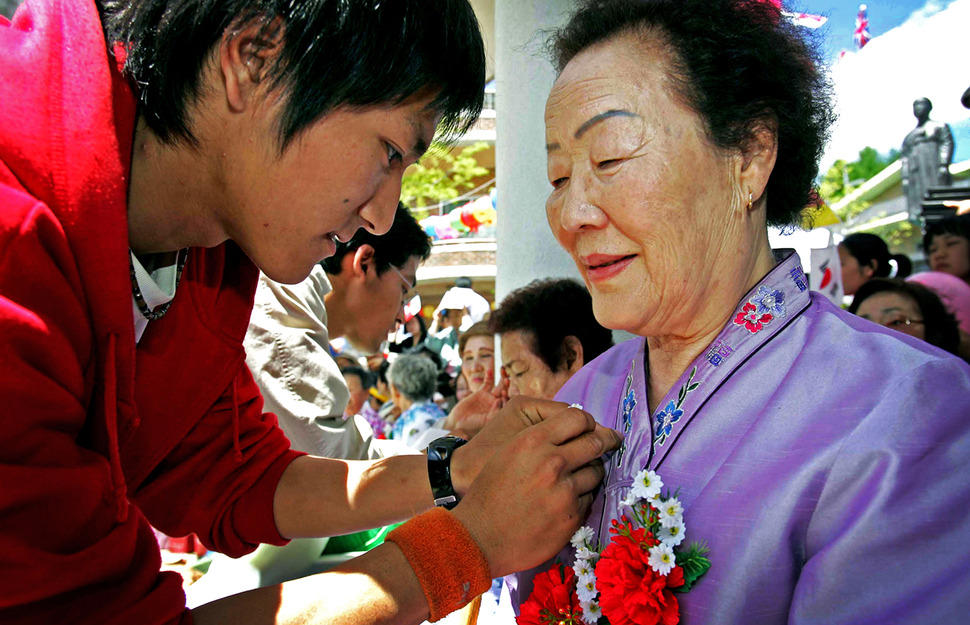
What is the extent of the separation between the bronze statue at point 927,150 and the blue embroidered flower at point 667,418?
344 inches

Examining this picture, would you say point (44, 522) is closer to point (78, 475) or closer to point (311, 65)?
point (78, 475)

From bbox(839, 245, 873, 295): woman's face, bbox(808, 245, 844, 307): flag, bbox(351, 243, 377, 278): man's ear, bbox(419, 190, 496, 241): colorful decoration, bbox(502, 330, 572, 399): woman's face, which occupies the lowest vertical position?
bbox(419, 190, 496, 241): colorful decoration

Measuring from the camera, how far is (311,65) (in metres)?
1.49

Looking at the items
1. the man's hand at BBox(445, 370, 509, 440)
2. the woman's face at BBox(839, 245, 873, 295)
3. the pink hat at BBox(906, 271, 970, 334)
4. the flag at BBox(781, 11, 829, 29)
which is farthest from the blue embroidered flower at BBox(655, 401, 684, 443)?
the woman's face at BBox(839, 245, 873, 295)

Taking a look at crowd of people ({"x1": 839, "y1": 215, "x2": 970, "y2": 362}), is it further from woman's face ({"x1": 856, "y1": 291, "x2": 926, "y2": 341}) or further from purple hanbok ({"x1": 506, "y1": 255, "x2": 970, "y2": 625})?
purple hanbok ({"x1": 506, "y1": 255, "x2": 970, "y2": 625})

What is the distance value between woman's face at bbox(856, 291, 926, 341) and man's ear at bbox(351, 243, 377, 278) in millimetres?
2529

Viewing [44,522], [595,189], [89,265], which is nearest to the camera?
[44,522]

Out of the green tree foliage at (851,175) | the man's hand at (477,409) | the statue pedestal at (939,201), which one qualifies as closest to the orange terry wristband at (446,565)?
the man's hand at (477,409)

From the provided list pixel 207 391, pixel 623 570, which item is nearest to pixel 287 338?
pixel 207 391

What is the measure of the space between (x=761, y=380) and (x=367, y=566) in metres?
0.90

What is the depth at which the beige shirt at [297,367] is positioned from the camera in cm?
304

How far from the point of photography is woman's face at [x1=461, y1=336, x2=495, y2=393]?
17.5ft

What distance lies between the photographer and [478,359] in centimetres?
536

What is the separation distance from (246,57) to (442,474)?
1185mm
